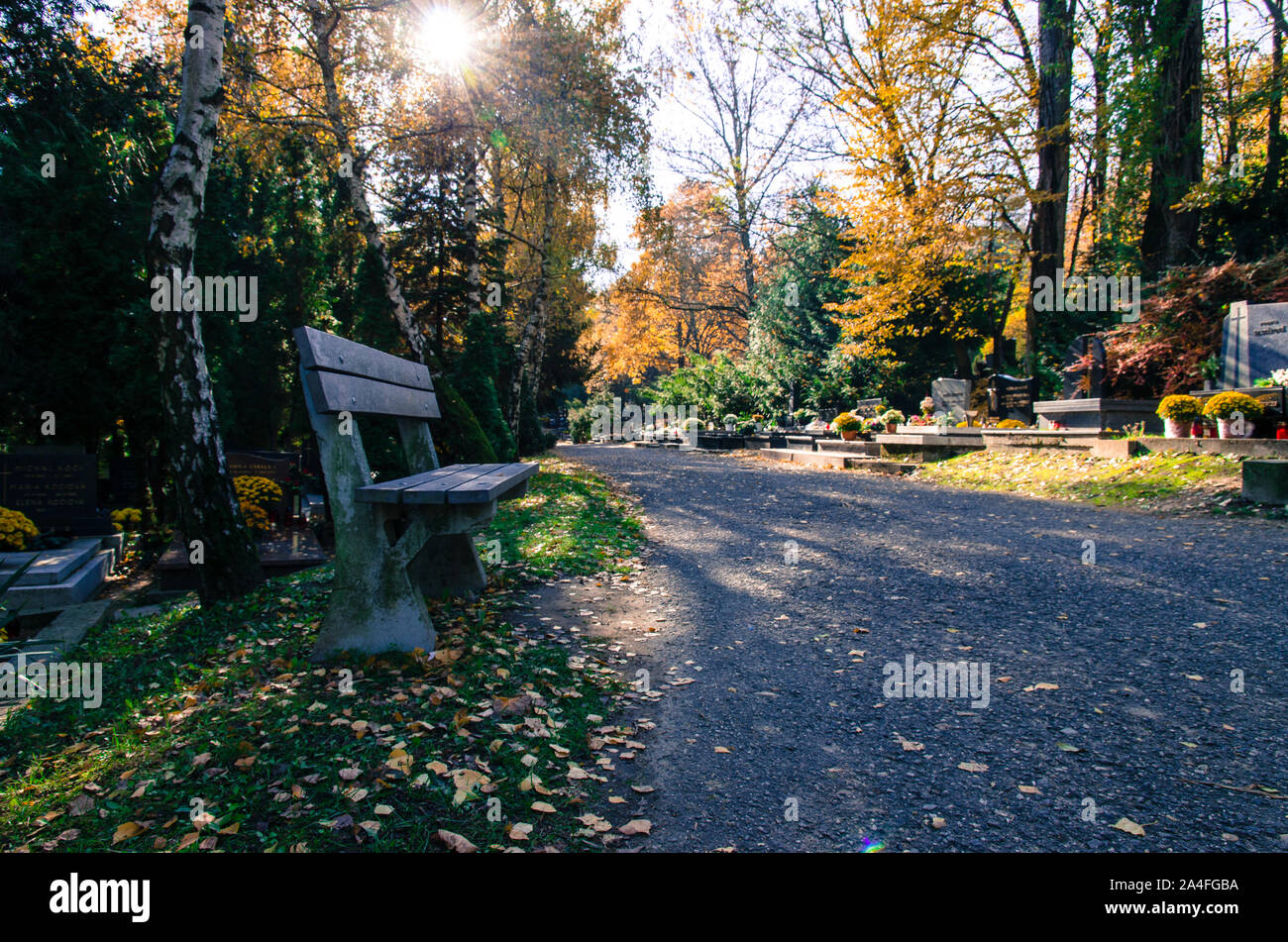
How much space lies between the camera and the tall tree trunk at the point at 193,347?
466cm

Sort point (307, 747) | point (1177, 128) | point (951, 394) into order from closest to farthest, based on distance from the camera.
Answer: point (307, 747) < point (1177, 128) < point (951, 394)

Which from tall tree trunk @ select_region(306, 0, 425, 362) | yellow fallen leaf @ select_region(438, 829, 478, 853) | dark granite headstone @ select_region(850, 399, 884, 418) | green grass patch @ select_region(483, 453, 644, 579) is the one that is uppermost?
tall tree trunk @ select_region(306, 0, 425, 362)

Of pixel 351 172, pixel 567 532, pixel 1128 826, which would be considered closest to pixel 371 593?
pixel 1128 826

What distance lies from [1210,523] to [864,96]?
50.4ft

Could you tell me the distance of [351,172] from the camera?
9.42 metres

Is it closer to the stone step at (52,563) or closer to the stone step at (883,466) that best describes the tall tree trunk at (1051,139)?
the stone step at (883,466)

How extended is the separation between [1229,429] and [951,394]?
9.85m

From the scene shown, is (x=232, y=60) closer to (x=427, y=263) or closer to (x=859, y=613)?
(x=427, y=263)

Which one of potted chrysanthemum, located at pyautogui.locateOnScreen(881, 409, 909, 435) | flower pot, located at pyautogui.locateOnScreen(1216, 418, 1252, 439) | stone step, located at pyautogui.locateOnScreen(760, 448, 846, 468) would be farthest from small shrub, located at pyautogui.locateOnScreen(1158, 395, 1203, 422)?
potted chrysanthemum, located at pyautogui.locateOnScreen(881, 409, 909, 435)

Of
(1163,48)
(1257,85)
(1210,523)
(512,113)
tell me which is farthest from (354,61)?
(1257,85)

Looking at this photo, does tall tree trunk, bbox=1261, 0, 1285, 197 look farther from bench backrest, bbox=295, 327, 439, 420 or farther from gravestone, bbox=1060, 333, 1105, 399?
bench backrest, bbox=295, 327, 439, 420

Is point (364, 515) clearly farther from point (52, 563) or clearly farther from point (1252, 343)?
point (1252, 343)

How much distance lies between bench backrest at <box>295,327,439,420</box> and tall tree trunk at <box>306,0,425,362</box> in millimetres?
5863

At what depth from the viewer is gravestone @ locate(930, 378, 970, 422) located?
19.0 m
